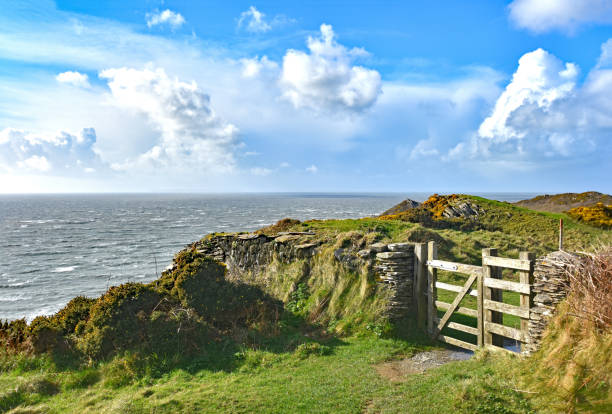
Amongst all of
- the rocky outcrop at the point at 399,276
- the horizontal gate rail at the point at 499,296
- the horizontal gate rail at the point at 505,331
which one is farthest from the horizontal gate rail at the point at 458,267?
the horizontal gate rail at the point at 505,331

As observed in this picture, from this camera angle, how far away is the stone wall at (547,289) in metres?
8.05

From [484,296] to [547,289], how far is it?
7.42ft

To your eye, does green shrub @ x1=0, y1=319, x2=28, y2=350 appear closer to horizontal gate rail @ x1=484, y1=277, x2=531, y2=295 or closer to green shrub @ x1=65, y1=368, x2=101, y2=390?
green shrub @ x1=65, y1=368, x2=101, y2=390

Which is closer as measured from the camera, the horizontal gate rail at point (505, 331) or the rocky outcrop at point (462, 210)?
the horizontal gate rail at point (505, 331)

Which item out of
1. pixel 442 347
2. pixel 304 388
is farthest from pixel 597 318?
pixel 304 388

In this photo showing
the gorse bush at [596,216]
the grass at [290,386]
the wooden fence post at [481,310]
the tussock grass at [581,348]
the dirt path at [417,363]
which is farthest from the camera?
the gorse bush at [596,216]

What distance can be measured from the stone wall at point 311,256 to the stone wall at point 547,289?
163 inches

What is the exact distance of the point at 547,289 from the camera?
8.24 metres

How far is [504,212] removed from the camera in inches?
1462

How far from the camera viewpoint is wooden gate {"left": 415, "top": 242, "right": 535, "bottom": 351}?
370 inches

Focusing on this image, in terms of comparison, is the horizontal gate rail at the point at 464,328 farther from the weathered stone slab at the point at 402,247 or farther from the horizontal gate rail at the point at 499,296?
the weathered stone slab at the point at 402,247

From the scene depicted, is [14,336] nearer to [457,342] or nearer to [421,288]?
[421,288]

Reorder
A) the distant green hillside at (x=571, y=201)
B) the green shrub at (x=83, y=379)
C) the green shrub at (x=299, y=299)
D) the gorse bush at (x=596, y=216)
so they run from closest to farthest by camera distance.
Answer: the green shrub at (x=83, y=379) < the green shrub at (x=299, y=299) < the gorse bush at (x=596, y=216) < the distant green hillside at (x=571, y=201)

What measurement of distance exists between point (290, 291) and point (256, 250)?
15.7 ft
